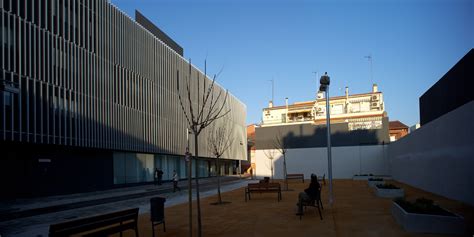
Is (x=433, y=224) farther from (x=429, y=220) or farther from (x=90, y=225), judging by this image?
(x=90, y=225)

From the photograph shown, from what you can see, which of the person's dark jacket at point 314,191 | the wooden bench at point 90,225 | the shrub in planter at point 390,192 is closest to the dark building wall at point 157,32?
the shrub in planter at point 390,192

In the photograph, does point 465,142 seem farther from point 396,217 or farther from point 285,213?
point 285,213

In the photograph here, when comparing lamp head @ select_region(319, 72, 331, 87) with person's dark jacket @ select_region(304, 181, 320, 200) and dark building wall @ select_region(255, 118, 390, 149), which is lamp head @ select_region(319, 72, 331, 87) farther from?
dark building wall @ select_region(255, 118, 390, 149)

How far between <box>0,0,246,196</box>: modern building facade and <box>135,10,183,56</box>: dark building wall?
196cm

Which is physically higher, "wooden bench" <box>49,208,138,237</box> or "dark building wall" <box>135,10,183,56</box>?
"dark building wall" <box>135,10,183,56</box>

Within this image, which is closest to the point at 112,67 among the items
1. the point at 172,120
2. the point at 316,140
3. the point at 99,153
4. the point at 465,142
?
the point at 99,153

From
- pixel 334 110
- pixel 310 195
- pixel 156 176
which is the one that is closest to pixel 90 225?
pixel 310 195

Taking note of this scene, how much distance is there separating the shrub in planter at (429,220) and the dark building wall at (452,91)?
7.21 meters

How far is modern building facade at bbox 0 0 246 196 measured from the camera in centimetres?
2392

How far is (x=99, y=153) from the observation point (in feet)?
107

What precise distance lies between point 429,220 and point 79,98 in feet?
85.5

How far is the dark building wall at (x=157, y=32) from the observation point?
4122cm

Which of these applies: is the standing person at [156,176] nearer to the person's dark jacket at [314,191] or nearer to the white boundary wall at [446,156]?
the white boundary wall at [446,156]

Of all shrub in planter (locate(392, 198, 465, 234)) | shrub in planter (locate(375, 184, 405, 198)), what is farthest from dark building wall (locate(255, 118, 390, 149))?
shrub in planter (locate(392, 198, 465, 234))
